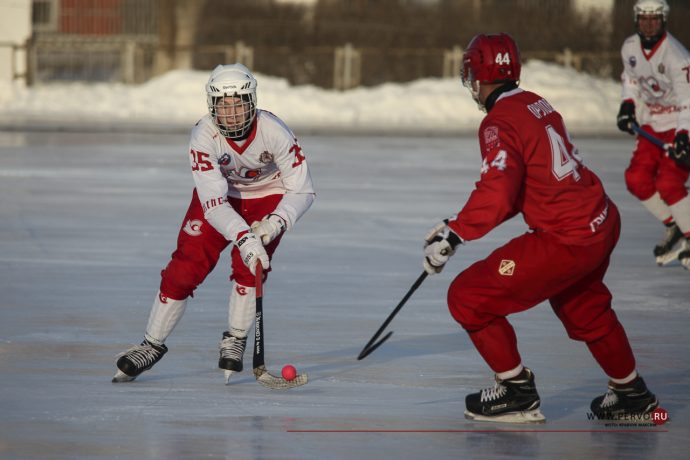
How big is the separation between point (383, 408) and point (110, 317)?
259 cm

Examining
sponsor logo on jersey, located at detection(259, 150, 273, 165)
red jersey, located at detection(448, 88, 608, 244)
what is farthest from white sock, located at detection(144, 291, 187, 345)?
red jersey, located at detection(448, 88, 608, 244)

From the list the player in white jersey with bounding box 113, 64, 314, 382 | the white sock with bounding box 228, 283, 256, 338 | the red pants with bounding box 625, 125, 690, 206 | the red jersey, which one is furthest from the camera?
the red pants with bounding box 625, 125, 690, 206

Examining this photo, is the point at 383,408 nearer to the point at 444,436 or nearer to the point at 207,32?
the point at 444,436

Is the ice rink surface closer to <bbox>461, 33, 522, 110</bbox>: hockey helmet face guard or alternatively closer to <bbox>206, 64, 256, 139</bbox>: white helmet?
<bbox>206, 64, 256, 139</bbox>: white helmet

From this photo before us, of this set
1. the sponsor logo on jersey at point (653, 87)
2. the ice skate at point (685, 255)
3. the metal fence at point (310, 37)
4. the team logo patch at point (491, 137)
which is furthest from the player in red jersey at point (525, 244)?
the metal fence at point (310, 37)

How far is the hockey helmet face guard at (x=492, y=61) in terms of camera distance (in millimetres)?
5980

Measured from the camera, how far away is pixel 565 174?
582cm

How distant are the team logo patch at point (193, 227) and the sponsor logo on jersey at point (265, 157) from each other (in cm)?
41

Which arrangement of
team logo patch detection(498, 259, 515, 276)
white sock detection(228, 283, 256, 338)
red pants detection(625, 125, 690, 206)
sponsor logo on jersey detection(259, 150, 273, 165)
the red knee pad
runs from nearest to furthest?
team logo patch detection(498, 259, 515, 276), sponsor logo on jersey detection(259, 150, 273, 165), white sock detection(228, 283, 256, 338), red pants detection(625, 125, 690, 206), the red knee pad

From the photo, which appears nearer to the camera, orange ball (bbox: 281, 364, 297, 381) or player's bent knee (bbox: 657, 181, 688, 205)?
orange ball (bbox: 281, 364, 297, 381)

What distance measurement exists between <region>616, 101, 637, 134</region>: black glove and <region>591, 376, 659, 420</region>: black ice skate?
5004 millimetres

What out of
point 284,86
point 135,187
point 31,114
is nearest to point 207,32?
point 284,86

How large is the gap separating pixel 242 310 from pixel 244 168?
2.24 ft

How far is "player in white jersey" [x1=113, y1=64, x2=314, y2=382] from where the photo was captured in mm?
6648
